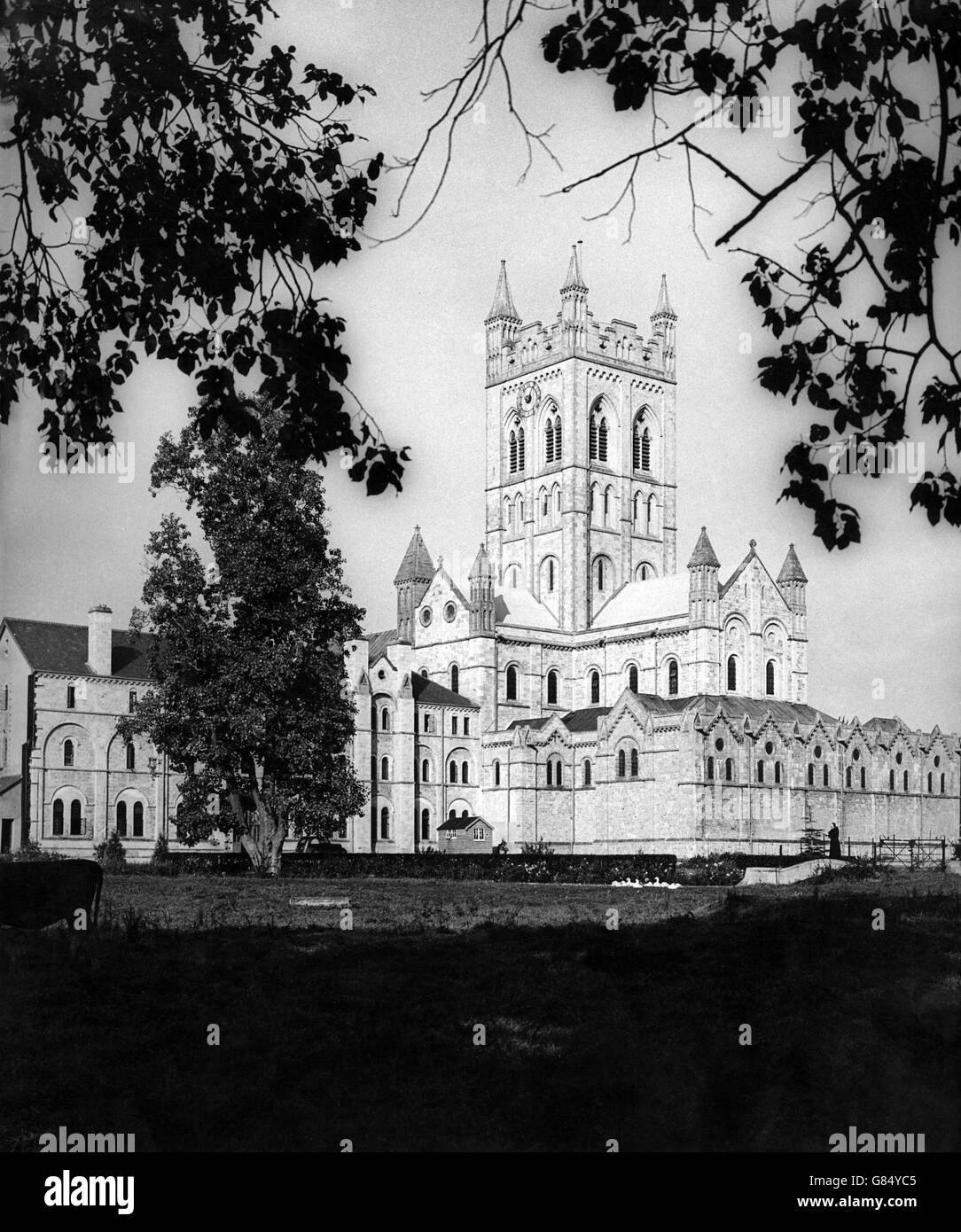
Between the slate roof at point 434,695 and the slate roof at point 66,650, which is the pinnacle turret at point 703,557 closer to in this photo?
the slate roof at point 434,695

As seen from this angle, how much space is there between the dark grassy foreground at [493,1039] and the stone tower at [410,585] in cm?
7010

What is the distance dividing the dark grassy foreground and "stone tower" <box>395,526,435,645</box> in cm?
7010

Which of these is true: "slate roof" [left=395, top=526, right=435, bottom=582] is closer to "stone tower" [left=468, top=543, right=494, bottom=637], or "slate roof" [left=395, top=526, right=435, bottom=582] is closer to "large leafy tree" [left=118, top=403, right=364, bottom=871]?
"stone tower" [left=468, top=543, right=494, bottom=637]

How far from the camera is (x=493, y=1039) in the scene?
11.7m

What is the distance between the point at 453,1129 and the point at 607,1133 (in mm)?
1075

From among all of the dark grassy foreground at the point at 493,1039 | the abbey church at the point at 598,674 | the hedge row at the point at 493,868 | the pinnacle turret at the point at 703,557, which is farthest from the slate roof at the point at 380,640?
the dark grassy foreground at the point at 493,1039

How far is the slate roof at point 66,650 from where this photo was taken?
154 feet

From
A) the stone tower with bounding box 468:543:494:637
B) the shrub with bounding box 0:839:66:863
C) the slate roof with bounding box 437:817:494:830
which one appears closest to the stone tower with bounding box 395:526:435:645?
the stone tower with bounding box 468:543:494:637

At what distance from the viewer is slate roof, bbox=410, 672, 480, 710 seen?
79312mm

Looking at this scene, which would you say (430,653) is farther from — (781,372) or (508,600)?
(781,372)

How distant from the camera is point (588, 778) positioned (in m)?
76.2
